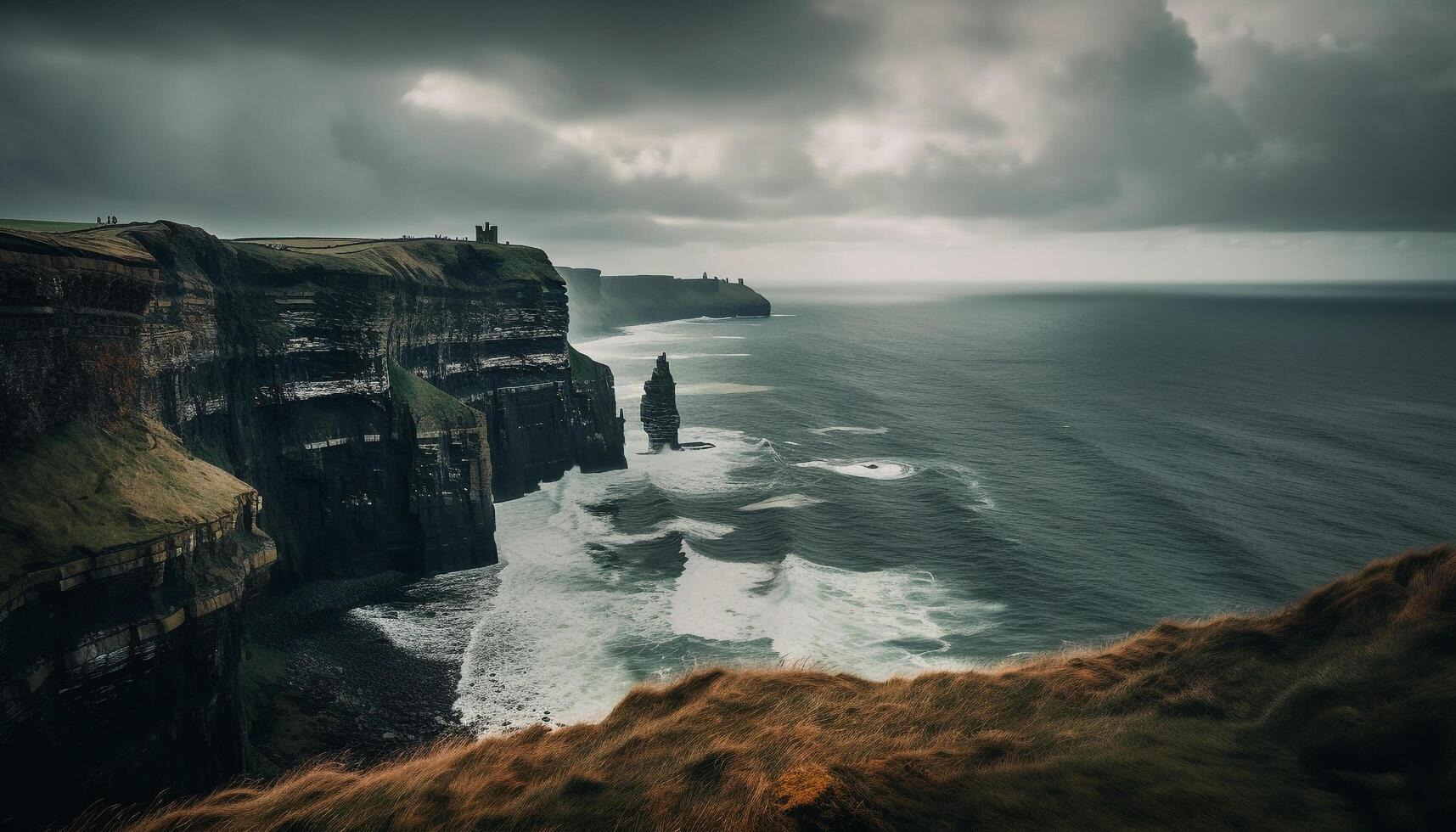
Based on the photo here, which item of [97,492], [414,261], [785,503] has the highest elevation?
[414,261]

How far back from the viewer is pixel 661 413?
79.2 meters

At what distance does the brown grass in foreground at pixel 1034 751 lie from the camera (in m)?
12.8

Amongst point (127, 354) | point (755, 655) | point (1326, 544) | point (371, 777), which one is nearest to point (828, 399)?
point (1326, 544)

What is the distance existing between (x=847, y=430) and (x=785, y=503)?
28478 millimetres

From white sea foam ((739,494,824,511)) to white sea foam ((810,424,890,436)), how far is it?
24519 millimetres

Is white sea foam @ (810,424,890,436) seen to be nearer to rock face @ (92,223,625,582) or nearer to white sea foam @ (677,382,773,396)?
white sea foam @ (677,382,773,396)

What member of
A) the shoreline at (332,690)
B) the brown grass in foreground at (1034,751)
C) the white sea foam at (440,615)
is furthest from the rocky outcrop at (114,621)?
the white sea foam at (440,615)

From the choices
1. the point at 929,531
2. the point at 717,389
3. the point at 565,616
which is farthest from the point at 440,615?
the point at 717,389

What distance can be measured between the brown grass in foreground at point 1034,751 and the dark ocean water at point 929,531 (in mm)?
12046

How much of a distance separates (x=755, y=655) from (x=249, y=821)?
2516cm

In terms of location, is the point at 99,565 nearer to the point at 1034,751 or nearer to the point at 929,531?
the point at 1034,751

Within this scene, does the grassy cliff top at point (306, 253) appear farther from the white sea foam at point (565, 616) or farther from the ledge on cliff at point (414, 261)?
the white sea foam at point (565, 616)

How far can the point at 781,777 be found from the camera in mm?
13445

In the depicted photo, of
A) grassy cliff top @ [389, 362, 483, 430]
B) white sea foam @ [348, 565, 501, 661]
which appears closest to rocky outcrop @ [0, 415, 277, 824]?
white sea foam @ [348, 565, 501, 661]
